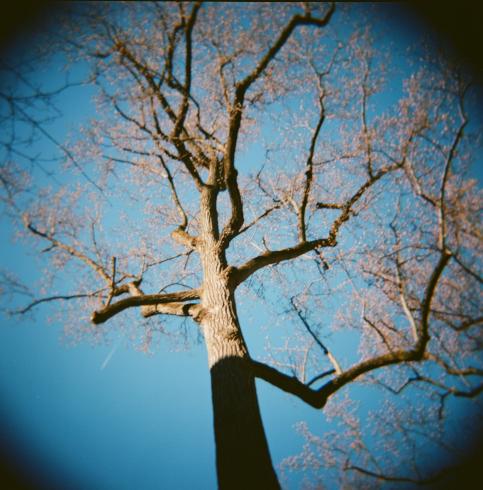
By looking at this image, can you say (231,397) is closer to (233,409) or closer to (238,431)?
(233,409)

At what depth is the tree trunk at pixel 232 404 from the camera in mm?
2002

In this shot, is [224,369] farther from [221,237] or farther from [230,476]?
[221,237]

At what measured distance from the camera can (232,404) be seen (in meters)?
2.35

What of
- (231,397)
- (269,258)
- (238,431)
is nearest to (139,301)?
(231,397)

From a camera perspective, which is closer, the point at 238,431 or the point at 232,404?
the point at 238,431

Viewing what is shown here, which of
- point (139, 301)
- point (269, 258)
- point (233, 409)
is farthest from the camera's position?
point (269, 258)

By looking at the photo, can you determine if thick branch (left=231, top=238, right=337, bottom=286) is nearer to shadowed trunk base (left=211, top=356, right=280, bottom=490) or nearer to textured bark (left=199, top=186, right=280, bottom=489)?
textured bark (left=199, top=186, right=280, bottom=489)

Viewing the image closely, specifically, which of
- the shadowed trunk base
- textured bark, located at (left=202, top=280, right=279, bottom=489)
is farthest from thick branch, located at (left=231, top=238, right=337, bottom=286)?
the shadowed trunk base

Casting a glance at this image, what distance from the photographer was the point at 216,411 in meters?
2.40

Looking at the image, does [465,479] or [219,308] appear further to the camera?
[465,479]

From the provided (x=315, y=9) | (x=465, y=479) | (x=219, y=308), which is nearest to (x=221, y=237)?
(x=219, y=308)

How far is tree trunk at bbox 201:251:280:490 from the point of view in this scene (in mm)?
2002

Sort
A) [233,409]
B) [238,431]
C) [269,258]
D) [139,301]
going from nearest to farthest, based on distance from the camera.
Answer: [238,431] < [233,409] < [139,301] < [269,258]

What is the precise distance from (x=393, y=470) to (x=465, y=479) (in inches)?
114
